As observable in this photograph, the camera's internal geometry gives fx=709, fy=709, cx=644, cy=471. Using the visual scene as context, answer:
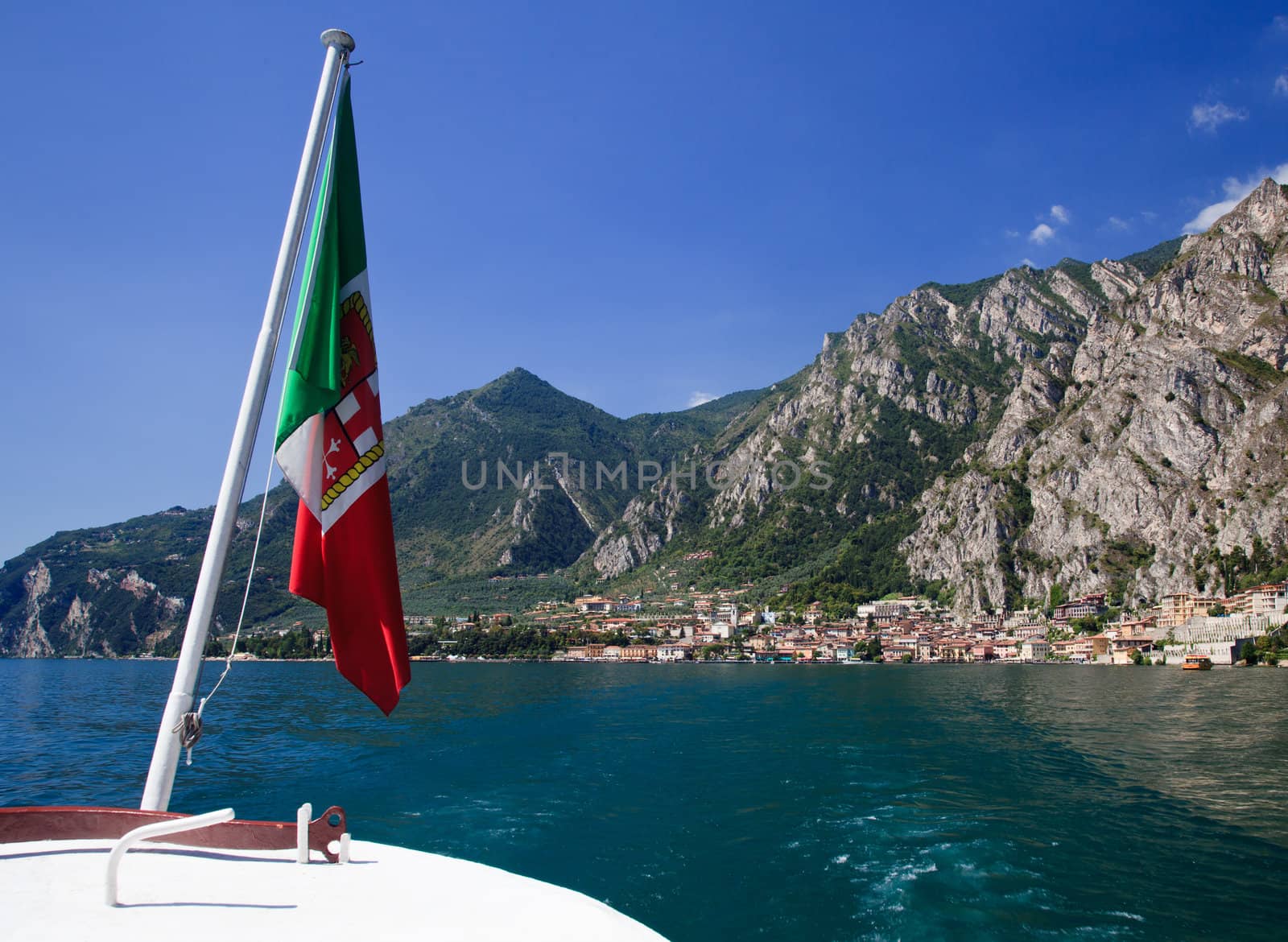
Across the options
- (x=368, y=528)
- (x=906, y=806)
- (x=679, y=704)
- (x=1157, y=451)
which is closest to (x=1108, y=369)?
(x=1157, y=451)

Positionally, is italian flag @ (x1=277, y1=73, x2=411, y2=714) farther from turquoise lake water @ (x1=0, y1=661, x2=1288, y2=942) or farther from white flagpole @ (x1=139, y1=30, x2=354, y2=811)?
turquoise lake water @ (x1=0, y1=661, x2=1288, y2=942)

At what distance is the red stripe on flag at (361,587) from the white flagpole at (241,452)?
1.42 feet

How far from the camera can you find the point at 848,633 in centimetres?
9900

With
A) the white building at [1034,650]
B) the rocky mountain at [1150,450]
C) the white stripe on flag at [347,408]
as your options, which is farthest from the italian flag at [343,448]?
the rocky mountain at [1150,450]

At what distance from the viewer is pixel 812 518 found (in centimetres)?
15075

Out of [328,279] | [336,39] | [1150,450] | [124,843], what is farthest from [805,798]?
[1150,450]

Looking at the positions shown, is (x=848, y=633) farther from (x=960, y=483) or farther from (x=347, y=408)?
(x=347, y=408)

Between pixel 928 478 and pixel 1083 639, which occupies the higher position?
pixel 928 478

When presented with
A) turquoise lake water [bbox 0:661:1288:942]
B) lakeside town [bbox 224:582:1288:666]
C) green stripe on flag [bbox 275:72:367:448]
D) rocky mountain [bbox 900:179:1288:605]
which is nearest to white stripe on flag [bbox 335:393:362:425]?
green stripe on flag [bbox 275:72:367:448]

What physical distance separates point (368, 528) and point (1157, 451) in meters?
112

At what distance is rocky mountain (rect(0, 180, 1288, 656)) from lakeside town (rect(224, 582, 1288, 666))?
7205 mm

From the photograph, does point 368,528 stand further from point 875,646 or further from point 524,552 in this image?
point 524,552

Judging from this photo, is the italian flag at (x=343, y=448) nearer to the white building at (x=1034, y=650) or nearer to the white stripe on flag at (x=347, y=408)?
the white stripe on flag at (x=347, y=408)

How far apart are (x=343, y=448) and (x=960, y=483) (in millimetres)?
126867
